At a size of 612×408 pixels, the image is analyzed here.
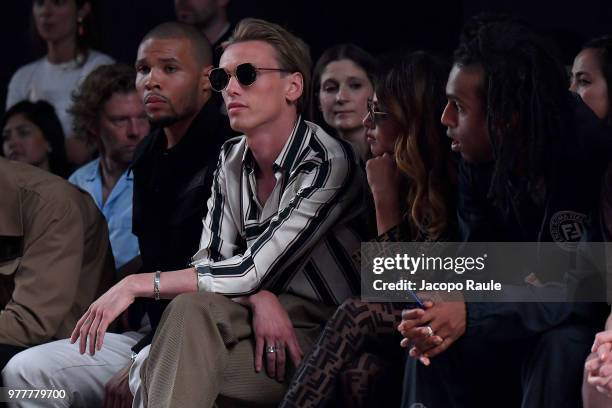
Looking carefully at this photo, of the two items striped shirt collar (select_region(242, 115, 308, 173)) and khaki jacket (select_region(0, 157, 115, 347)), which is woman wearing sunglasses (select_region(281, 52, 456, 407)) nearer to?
striped shirt collar (select_region(242, 115, 308, 173))

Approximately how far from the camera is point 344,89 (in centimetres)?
399

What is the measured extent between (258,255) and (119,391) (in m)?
0.56

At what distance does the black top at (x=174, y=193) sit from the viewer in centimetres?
355

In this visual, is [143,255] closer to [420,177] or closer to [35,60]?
[420,177]

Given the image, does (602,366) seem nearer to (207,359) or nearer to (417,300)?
(417,300)

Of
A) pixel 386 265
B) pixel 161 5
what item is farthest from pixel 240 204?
pixel 161 5

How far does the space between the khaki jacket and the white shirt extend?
3.66 feet

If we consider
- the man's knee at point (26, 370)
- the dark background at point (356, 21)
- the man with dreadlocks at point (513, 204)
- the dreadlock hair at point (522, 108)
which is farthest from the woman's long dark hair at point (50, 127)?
the dreadlock hair at point (522, 108)

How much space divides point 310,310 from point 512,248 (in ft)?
2.03

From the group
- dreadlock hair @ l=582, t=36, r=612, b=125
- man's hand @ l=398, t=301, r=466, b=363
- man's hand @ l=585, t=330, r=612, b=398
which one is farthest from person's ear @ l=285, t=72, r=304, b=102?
man's hand @ l=585, t=330, r=612, b=398

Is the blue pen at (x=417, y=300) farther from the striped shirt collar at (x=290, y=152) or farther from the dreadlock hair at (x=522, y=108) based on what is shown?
the striped shirt collar at (x=290, y=152)

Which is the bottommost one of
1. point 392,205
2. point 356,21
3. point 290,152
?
point 392,205

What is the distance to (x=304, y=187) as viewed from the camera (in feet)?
10.3

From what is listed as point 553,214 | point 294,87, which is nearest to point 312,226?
point 294,87
